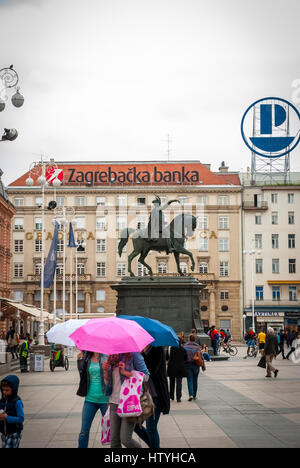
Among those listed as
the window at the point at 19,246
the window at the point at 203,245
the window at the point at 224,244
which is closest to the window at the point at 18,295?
the window at the point at 19,246

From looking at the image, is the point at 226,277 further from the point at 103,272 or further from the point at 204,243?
the point at 103,272

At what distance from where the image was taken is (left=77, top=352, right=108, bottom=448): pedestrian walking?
384 inches

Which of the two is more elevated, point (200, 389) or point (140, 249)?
point (140, 249)

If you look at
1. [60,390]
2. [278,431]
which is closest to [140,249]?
[60,390]

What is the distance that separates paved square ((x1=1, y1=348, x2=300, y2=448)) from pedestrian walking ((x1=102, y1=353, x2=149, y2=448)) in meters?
2.10

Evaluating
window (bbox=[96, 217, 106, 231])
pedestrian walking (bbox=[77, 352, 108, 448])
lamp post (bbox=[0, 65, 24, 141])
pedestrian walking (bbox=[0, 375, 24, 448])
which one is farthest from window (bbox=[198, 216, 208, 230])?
pedestrian walking (bbox=[0, 375, 24, 448])

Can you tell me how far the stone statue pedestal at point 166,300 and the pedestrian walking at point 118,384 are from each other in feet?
82.2

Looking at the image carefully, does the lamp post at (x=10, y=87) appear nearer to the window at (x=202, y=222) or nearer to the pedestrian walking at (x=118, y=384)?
the pedestrian walking at (x=118, y=384)

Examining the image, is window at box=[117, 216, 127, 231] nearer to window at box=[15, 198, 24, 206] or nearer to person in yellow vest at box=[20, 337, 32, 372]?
window at box=[15, 198, 24, 206]

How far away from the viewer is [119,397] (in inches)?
356

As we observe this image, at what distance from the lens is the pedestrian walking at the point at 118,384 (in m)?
8.90

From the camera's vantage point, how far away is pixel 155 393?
32.6 feet

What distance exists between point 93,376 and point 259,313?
79743 millimetres

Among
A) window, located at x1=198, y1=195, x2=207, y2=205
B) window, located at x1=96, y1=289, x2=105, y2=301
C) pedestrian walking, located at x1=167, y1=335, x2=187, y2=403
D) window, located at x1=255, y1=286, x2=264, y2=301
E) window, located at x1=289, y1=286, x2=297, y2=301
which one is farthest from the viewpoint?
window, located at x1=198, y1=195, x2=207, y2=205
